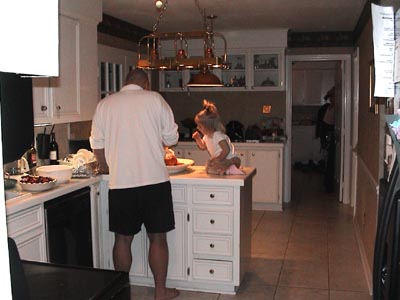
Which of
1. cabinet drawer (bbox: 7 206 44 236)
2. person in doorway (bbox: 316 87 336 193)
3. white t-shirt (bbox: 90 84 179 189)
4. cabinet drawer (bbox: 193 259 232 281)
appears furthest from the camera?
person in doorway (bbox: 316 87 336 193)

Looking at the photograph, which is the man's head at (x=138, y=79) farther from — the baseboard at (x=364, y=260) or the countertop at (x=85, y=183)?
the baseboard at (x=364, y=260)

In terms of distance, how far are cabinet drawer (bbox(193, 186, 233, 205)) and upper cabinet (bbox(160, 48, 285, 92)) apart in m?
3.32

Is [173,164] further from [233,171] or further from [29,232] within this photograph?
[29,232]

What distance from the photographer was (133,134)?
3.16 meters

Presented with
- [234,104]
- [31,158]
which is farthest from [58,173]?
[234,104]

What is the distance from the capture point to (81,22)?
3.84 metres

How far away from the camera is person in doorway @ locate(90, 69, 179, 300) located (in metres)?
3.18

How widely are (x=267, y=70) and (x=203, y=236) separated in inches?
142

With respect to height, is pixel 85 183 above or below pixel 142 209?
above

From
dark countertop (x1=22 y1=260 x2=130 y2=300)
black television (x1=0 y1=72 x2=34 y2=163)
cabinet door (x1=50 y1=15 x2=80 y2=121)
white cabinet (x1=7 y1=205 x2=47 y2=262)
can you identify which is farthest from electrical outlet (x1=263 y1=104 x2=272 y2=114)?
black television (x1=0 y1=72 x2=34 y2=163)

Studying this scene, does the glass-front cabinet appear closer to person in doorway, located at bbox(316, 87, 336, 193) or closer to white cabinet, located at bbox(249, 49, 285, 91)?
white cabinet, located at bbox(249, 49, 285, 91)

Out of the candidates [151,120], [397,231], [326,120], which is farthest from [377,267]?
[326,120]

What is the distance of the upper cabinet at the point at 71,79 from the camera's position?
347 centimetres

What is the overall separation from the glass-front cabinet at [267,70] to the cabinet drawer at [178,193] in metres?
3.44
